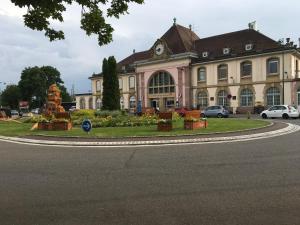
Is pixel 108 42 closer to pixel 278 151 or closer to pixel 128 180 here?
pixel 128 180

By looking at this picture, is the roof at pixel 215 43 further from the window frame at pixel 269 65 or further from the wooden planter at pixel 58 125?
the wooden planter at pixel 58 125

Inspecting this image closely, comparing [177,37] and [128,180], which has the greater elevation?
[177,37]

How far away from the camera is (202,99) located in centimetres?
6228

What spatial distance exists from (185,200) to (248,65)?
52330 millimetres

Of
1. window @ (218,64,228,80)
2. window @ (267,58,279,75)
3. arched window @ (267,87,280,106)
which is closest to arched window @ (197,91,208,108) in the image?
window @ (218,64,228,80)

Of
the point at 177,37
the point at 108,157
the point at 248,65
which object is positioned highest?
the point at 177,37

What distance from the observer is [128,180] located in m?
8.27

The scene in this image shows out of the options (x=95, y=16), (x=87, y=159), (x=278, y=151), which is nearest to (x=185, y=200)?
(x=95, y=16)

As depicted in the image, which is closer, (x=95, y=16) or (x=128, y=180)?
(x=95, y=16)

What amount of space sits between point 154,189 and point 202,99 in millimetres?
55693

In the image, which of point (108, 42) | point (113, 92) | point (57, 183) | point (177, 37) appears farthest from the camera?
point (177, 37)

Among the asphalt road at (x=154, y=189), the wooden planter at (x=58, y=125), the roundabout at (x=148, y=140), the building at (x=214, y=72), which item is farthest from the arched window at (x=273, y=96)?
the asphalt road at (x=154, y=189)

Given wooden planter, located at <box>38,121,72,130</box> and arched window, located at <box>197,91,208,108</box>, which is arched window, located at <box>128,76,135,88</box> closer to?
arched window, located at <box>197,91,208,108</box>

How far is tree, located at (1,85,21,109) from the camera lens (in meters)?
107
